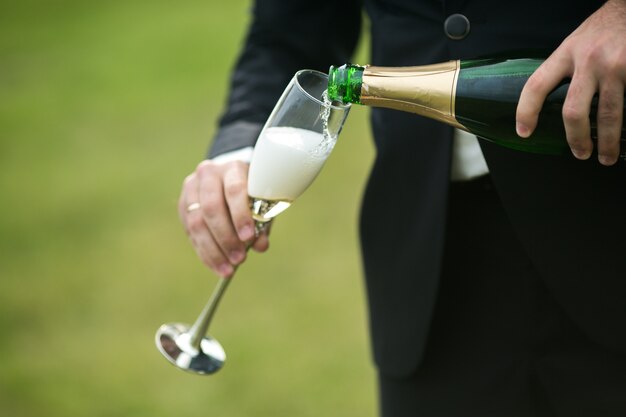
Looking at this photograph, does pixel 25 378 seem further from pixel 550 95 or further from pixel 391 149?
pixel 550 95

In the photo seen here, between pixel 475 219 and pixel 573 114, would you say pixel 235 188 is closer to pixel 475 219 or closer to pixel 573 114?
pixel 475 219

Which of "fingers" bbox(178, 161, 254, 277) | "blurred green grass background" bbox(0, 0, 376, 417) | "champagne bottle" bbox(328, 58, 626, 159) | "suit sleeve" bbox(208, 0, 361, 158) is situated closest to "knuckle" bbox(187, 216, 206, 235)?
"fingers" bbox(178, 161, 254, 277)

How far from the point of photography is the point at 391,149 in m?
1.49

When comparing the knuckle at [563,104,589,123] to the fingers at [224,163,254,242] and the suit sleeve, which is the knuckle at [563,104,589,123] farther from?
the suit sleeve

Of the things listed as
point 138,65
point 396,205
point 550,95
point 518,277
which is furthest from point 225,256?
A: point 138,65

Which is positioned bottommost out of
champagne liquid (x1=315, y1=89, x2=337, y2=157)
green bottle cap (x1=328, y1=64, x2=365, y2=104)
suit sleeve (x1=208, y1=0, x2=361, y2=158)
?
champagne liquid (x1=315, y1=89, x2=337, y2=157)

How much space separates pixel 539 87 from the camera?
3.34 feet

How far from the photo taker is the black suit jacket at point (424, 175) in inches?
48.7

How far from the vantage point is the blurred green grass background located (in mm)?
3172

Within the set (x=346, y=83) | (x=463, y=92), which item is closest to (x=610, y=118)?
(x=463, y=92)

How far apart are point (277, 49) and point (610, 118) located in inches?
32.5

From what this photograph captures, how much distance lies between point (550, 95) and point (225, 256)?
0.59 meters

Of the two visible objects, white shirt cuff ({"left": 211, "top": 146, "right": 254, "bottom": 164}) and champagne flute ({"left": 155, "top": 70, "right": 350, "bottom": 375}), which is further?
white shirt cuff ({"left": 211, "top": 146, "right": 254, "bottom": 164})

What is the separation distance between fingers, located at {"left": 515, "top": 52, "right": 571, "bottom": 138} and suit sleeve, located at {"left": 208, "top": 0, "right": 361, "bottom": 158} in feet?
2.20
